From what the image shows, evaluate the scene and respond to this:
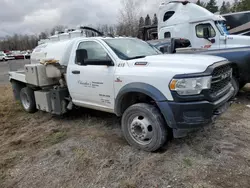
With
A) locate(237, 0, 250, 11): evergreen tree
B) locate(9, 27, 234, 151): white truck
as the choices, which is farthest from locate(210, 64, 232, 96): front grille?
locate(237, 0, 250, 11): evergreen tree

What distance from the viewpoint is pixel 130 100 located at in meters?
4.28

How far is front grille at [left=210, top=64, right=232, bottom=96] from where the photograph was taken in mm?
3550

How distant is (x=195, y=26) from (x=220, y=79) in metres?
6.54

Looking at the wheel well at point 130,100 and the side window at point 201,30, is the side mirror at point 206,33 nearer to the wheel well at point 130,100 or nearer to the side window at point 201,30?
the side window at point 201,30

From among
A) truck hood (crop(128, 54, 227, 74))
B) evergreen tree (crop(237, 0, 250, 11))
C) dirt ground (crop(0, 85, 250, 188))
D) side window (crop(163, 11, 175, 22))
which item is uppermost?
evergreen tree (crop(237, 0, 250, 11))

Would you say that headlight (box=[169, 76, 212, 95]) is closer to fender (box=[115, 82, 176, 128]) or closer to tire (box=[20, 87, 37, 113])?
fender (box=[115, 82, 176, 128])

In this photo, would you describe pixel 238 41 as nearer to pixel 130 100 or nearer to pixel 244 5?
pixel 130 100

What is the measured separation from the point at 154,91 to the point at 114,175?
1340 mm

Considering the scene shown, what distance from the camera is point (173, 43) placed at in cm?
842

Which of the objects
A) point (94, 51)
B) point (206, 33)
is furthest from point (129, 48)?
point (206, 33)

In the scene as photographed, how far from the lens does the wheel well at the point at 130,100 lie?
4.11 m

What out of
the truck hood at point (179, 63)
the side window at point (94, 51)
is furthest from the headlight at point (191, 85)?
the side window at point (94, 51)

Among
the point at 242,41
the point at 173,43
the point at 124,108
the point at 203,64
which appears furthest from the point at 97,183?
the point at 242,41

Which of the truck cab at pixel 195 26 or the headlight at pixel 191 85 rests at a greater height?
the truck cab at pixel 195 26
